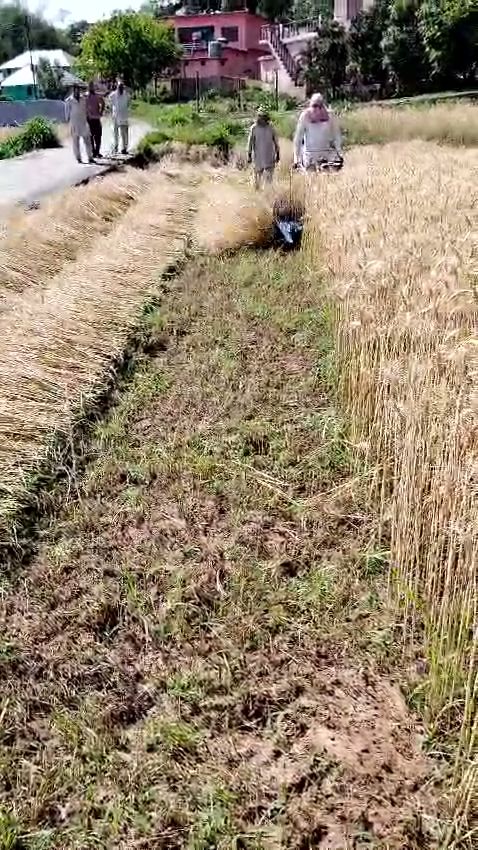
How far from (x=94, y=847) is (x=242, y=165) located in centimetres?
1566

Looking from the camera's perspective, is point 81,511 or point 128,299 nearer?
point 81,511

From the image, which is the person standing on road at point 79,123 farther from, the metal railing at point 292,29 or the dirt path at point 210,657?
the metal railing at point 292,29

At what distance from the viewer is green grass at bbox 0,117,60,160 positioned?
76.9ft

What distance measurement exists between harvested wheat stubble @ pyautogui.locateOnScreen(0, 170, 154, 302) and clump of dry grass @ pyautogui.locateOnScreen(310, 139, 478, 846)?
3.43m

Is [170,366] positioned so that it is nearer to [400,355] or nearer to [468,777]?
[400,355]

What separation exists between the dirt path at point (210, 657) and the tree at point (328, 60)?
32463mm

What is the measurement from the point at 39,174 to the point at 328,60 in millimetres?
21318

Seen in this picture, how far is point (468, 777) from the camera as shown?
7.54ft

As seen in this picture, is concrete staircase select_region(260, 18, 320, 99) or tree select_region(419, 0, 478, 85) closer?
tree select_region(419, 0, 478, 85)

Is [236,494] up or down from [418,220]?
down

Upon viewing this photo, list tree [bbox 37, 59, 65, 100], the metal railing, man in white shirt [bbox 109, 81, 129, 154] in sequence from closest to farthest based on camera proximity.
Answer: man in white shirt [bbox 109, 81, 129, 154] < the metal railing < tree [bbox 37, 59, 65, 100]

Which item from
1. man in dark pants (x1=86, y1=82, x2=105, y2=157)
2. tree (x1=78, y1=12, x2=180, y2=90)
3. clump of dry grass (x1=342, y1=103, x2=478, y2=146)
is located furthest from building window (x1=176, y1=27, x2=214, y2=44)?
man in dark pants (x1=86, y1=82, x2=105, y2=157)

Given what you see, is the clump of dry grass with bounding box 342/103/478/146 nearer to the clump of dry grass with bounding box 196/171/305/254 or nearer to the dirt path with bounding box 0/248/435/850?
the clump of dry grass with bounding box 196/171/305/254

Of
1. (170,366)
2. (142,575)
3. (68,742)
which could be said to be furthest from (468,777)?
(170,366)
